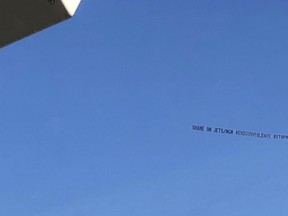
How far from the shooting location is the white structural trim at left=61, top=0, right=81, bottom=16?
6352 millimetres

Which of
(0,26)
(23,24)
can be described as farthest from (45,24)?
(0,26)

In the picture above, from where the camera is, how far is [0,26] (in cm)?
713

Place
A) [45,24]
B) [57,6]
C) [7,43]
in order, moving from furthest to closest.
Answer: [7,43] → [45,24] → [57,6]

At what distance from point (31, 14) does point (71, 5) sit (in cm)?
71

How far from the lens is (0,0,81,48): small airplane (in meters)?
6.40

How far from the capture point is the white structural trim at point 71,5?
6352mm

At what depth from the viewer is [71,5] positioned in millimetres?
6488

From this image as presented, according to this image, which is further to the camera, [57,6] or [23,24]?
[23,24]

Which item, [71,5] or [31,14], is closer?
[71,5]

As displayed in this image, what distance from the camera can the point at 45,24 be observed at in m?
6.83

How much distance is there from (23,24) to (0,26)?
53cm

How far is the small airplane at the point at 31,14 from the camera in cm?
640

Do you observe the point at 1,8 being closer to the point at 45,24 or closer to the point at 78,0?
the point at 45,24

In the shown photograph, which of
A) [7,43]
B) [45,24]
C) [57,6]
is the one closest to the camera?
[57,6]
